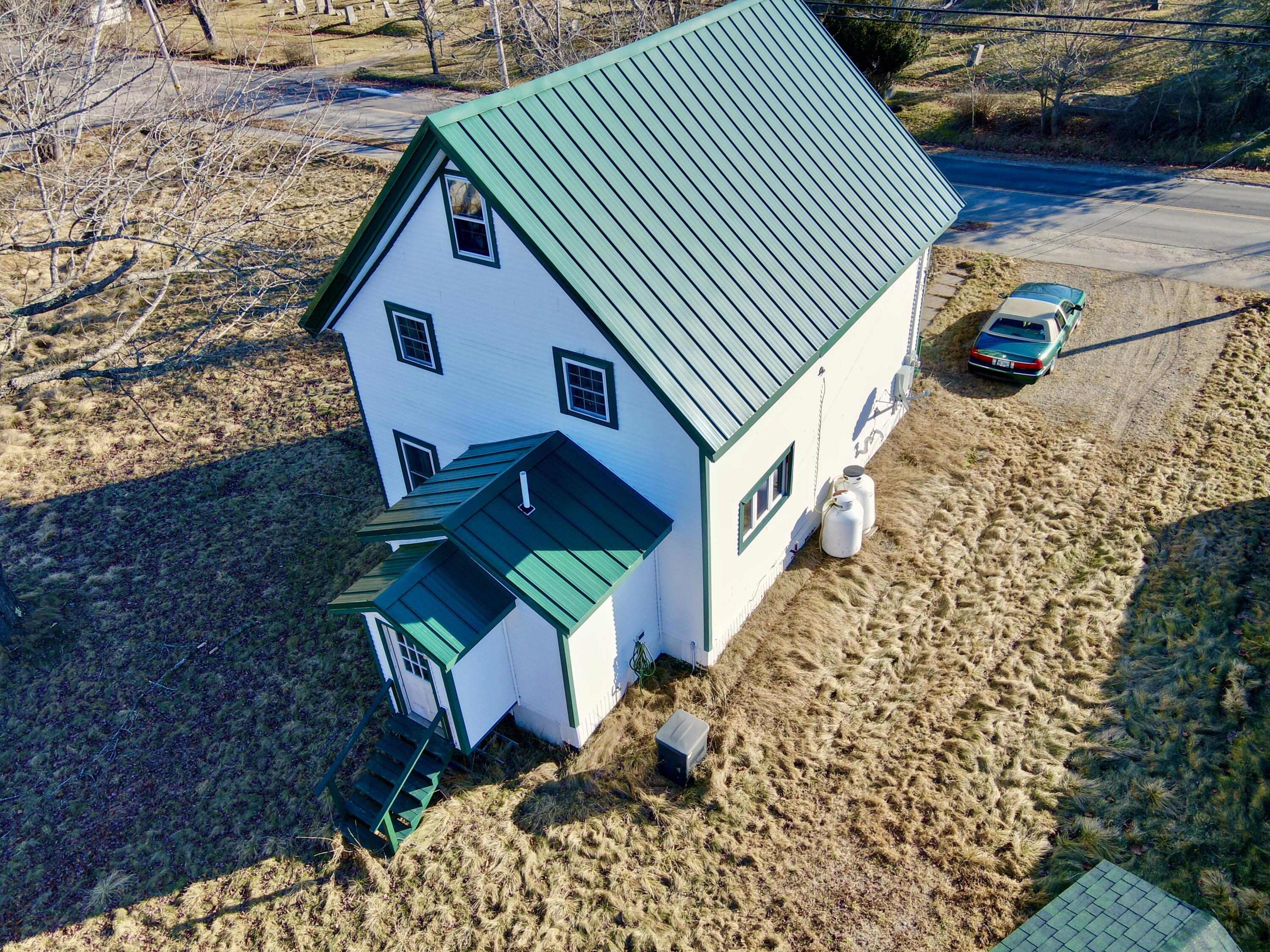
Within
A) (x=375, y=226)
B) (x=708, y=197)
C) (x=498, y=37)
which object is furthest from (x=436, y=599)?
(x=498, y=37)

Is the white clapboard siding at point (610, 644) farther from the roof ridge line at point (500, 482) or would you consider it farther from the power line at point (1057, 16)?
the power line at point (1057, 16)

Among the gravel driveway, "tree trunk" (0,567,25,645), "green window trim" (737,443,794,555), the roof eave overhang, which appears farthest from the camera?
the gravel driveway

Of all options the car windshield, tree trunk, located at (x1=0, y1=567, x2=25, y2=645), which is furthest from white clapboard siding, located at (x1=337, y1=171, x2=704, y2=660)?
the car windshield

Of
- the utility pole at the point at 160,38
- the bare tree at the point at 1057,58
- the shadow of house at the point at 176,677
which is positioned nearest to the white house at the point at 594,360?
the shadow of house at the point at 176,677

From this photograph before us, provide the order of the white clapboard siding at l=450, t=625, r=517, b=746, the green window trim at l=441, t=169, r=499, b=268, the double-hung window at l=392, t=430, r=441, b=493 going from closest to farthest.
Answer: the green window trim at l=441, t=169, r=499, b=268 → the white clapboard siding at l=450, t=625, r=517, b=746 → the double-hung window at l=392, t=430, r=441, b=493

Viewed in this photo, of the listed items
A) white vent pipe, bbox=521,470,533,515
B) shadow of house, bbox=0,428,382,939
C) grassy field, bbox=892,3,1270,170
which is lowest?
shadow of house, bbox=0,428,382,939

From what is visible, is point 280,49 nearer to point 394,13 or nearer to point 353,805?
point 394,13

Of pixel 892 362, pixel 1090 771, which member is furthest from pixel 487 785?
pixel 892 362

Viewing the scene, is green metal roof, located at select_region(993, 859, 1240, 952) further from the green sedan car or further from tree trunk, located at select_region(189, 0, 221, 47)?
tree trunk, located at select_region(189, 0, 221, 47)
